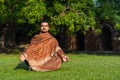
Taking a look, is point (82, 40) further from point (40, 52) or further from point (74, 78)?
point (74, 78)

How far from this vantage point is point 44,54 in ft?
46.6

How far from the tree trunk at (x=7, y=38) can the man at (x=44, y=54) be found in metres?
21.8

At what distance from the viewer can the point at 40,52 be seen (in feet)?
46.6

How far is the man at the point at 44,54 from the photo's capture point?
13875mm

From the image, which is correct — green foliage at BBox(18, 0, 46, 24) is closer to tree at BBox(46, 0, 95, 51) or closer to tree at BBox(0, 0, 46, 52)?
tree at BBox(0, 0, 46, 52)

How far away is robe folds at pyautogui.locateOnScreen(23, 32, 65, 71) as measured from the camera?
45.5 feet

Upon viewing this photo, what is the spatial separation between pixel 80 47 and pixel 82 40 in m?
0.82

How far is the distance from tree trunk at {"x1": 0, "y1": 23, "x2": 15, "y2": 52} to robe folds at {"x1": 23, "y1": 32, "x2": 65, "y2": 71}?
21864 mm

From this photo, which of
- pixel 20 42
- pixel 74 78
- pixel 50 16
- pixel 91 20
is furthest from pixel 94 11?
pixel 74 78

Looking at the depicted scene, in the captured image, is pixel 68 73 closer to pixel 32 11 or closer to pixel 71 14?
pixel 32 11

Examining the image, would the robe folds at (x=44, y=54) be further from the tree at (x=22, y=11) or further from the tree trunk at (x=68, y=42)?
the tree trunk at (x=68, y=42)

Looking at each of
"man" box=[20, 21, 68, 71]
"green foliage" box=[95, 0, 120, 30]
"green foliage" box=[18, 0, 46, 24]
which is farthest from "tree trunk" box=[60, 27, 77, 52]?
"man" box=[20, 21, 68, 71]

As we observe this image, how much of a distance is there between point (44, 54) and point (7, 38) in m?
24.6

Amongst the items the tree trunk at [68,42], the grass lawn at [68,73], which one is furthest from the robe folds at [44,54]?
the tree trunk at [68,42]
